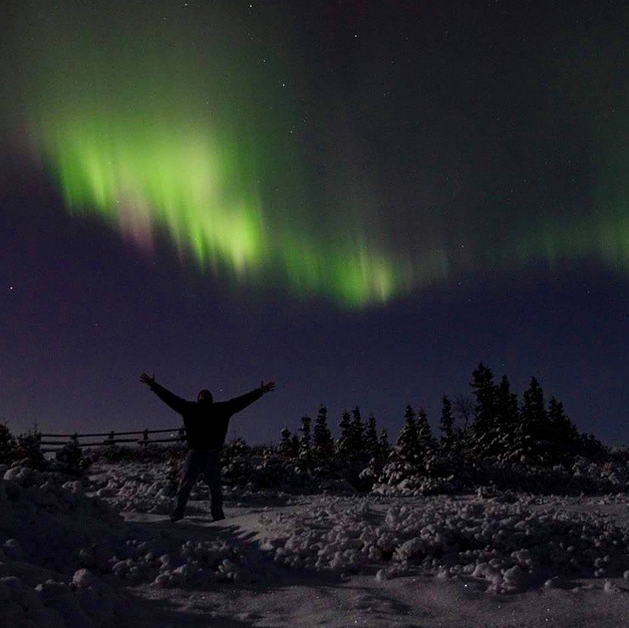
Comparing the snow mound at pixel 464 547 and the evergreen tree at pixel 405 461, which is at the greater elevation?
the snow mound at pixel 464 547

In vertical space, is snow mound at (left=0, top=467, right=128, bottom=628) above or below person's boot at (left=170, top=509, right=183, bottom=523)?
above

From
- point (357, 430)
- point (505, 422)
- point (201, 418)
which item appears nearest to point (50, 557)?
point (201, 418)

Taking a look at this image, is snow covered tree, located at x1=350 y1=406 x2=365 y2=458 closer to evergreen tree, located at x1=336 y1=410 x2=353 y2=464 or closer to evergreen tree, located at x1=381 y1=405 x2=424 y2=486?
evergreen tree, located at x1=336 y1=410 x2=353 y2=464

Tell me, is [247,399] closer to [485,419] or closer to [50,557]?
[50,557]

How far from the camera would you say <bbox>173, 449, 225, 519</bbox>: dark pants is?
10.4m

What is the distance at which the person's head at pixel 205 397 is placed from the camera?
10.7 metres

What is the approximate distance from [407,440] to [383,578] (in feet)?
57.8

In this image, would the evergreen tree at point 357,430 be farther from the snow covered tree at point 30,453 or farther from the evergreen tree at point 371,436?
the snow covered tree at point 30,453

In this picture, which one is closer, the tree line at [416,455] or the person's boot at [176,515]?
the person's boot at [176,515]

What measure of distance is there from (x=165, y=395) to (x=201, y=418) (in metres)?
0.82

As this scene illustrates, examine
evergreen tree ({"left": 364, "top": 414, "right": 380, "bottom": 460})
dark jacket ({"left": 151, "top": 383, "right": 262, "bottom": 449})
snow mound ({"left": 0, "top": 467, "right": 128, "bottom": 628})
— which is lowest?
evergreen tree ({"left": 364, "top": 414, "right": 380, "bottom": 460})

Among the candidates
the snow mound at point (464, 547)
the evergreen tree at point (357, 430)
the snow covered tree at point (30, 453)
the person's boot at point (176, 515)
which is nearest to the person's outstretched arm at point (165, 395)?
the person's boot at point (176, 515)

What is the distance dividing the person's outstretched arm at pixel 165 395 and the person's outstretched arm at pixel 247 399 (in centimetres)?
87

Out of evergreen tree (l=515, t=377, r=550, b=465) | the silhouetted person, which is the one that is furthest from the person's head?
evergreen tree (l=515, t=377, r=550, b=465)
